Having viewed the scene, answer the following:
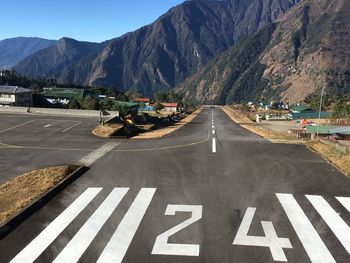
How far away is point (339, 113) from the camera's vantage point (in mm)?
117375

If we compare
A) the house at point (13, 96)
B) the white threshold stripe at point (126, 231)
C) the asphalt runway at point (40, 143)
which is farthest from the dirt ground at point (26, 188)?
the house at point (13, 96)

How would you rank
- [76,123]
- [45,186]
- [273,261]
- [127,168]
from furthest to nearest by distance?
[76,123] < [127,168] < [45,186] < [273,261]

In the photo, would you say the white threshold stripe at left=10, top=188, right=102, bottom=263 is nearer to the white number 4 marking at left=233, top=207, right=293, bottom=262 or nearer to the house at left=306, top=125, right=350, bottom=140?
the white number 4 marking at left=233, top=207, right=293, bottom=262

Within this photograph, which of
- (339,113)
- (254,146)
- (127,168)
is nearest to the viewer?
(127,168)

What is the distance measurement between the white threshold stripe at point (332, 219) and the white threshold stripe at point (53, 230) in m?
10.5

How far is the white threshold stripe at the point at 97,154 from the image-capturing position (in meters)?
26.6

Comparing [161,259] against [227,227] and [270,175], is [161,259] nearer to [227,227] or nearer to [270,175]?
[227,227]

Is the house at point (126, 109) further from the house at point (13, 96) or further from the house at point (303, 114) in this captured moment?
the house at point (303, 114)

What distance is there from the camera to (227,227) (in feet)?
48.5

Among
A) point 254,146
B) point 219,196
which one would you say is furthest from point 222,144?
point 219,196

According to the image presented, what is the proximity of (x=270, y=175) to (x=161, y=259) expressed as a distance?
12404 mm

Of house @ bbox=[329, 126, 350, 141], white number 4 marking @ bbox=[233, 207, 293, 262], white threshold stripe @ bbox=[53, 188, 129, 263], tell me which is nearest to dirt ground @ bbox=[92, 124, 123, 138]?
white threshold stripe @ bbox=[53, 188, 129, 263]

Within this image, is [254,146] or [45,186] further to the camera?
[254,146]

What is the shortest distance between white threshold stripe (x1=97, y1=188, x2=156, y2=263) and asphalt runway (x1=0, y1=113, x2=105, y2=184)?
32.1ft
